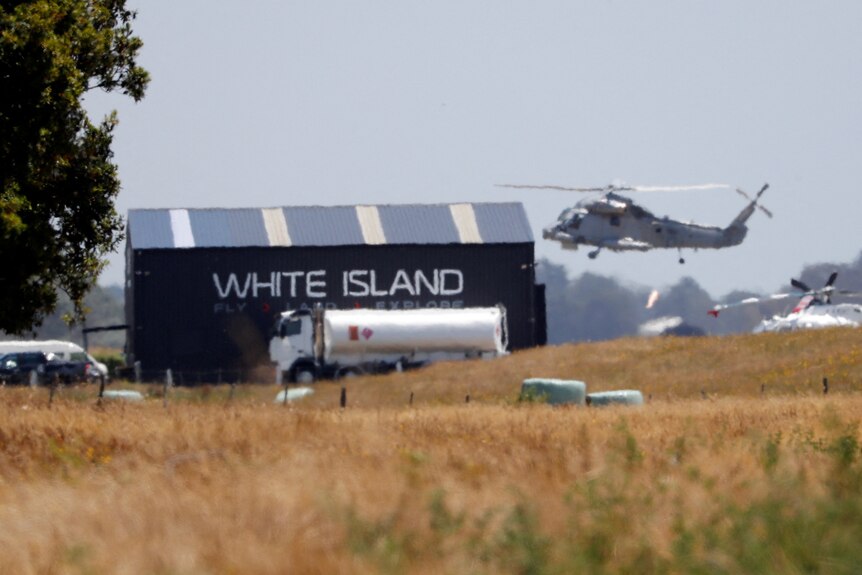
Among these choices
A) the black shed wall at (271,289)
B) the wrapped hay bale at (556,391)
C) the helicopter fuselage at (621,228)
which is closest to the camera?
the wrapped hay bale at (556,391)

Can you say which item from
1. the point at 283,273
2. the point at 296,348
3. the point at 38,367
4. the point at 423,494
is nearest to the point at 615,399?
the point at 423,494

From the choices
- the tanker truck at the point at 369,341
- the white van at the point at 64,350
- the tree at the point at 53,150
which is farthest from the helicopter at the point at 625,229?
the tree at the point at 53,150

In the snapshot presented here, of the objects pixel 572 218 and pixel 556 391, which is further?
pixel 572 218

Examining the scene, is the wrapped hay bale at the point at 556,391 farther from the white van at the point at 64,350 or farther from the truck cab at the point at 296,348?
the truck cab at the point at 296,348

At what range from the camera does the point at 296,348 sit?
190ft

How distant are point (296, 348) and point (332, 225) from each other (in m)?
12.3

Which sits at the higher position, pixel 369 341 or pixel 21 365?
pixel 369 341

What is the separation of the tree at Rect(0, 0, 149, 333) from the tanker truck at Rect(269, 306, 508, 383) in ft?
104

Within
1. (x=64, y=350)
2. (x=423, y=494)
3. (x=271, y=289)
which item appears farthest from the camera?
(x=271, y=289)

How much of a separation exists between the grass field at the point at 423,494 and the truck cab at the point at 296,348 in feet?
115

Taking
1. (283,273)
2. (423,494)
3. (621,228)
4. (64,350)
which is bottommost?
(423,494)

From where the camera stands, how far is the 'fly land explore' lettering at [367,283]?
6675cm

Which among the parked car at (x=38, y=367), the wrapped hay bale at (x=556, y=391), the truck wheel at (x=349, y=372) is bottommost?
the wrapped hay bale at (x=556, y=391)

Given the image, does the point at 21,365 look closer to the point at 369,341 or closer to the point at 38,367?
the point at 38,367
